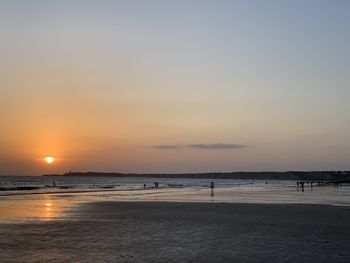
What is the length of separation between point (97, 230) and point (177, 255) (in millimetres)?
8140

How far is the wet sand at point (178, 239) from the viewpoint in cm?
1641

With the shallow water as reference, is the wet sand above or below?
below

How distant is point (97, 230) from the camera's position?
77.9ft

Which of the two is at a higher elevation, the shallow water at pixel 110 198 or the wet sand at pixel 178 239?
the shallow water at pixel 110 198

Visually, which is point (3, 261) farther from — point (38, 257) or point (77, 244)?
point (77, 244)

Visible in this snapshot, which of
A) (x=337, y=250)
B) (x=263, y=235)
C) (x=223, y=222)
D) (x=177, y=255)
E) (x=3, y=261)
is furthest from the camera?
(x=223, y=222)

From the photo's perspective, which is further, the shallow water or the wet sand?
the shallow water

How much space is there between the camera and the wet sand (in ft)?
53.8

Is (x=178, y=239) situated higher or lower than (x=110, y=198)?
lower

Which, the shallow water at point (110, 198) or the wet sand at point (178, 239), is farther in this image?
the shallow water at point (110, 198)

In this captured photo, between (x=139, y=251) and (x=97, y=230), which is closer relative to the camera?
(x=139, y=251)

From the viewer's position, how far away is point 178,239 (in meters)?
20.4

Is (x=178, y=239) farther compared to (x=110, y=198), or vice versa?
(x=110, y=198)

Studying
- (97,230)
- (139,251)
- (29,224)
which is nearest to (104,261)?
(139,251)
